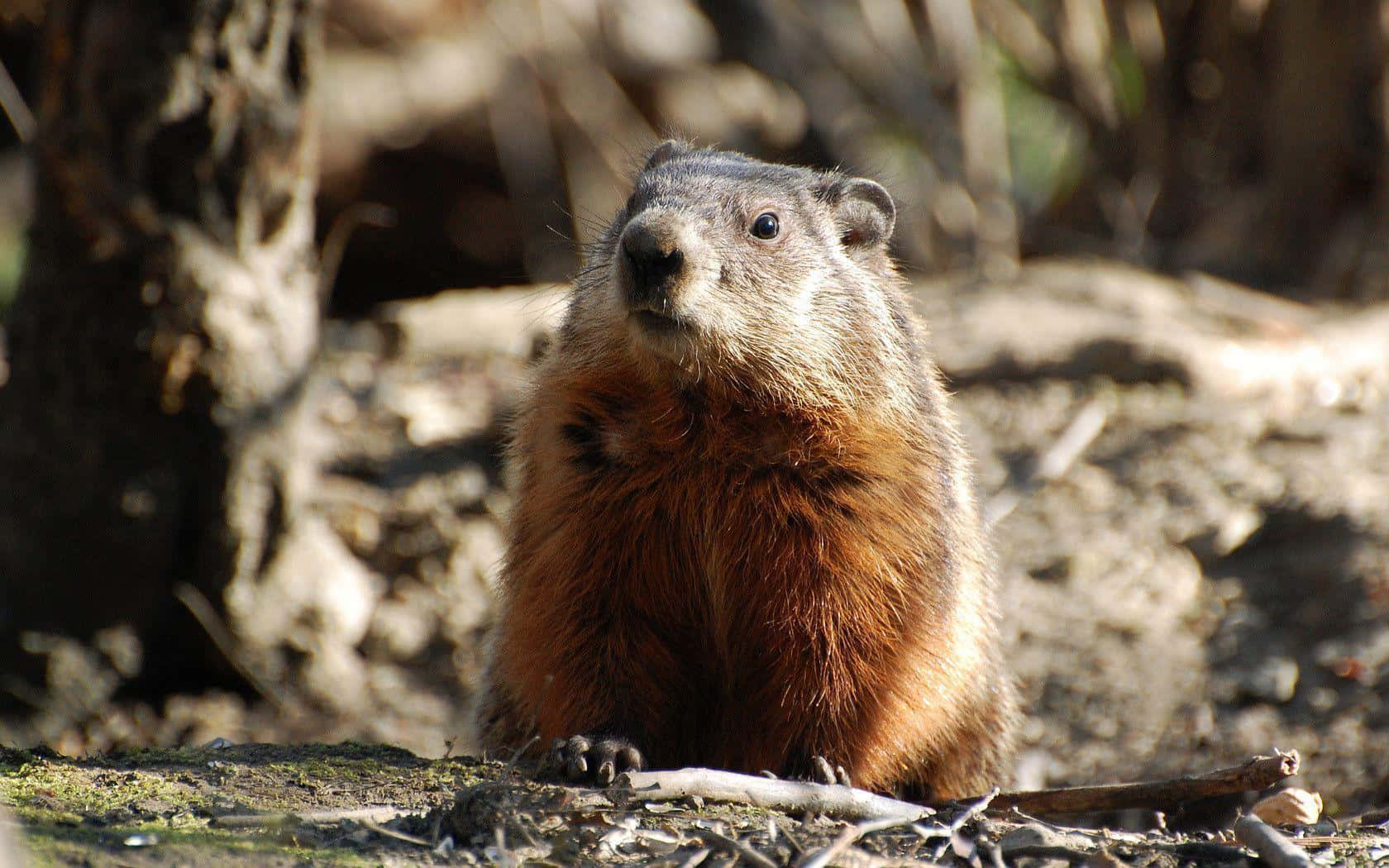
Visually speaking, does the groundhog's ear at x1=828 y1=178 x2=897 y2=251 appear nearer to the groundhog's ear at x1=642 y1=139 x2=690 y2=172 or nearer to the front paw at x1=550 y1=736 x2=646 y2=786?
the groundhog's ear at x1=642 y1=139 x2=690 y2=172

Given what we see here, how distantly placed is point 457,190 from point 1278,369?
7303mm

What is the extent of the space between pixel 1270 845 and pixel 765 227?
93.9 inches

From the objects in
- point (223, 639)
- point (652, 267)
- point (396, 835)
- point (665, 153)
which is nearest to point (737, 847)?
point (396, 835)

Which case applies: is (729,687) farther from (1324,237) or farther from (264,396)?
(1324,237)

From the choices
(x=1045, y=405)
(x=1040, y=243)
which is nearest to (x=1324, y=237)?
(x=1040, y=243)

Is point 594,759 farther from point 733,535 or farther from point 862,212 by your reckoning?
point 862,212

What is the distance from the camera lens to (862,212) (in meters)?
4.84

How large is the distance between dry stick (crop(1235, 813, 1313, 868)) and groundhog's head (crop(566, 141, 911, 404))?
1.67 meters

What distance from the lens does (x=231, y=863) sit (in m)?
2.72

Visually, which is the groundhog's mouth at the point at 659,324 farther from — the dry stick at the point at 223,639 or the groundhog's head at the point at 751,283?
the dry stick at the point at 223,639

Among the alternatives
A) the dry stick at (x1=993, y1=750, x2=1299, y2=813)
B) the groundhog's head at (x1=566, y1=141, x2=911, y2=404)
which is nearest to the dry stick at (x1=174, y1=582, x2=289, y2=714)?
the groundhog's head at (x1=566, y1=141, x2=911, y2=404)

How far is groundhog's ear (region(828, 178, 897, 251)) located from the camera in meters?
4.82

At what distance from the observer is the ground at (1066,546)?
580 cm

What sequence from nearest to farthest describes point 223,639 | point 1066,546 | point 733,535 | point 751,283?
point 733,535 → point 751,283 → point 223,639 → point 1066,546
